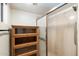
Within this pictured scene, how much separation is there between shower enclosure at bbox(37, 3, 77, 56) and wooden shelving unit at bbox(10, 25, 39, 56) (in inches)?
8.9

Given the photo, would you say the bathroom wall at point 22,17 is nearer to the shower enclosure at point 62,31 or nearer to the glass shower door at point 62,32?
the shower enclosure at point 62,31

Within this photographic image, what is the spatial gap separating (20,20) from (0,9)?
866 millimetres

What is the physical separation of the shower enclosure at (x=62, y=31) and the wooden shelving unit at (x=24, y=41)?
23 centimetres

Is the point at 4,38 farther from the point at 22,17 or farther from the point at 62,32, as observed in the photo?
the point at 22,17

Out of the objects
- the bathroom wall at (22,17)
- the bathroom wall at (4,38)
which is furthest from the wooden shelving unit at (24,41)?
the bathroom wall at (22,17)

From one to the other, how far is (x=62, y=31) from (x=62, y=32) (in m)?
0.01

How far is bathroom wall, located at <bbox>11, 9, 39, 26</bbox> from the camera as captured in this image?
2070mm

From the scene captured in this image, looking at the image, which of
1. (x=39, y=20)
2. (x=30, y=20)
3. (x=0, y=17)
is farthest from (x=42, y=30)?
(x=0, y=17)

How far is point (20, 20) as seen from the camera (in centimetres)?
218

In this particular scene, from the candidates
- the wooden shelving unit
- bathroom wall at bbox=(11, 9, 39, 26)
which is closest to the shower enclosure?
the wooden shelving unit

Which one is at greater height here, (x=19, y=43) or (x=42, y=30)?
(x=42, y=30)

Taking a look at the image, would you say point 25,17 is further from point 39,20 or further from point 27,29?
point 27,29

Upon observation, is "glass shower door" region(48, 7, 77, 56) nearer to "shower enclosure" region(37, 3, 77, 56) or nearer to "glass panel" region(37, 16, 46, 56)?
"shower enclosure" region(37, 3, 77, 56)

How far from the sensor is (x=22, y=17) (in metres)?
2.20
